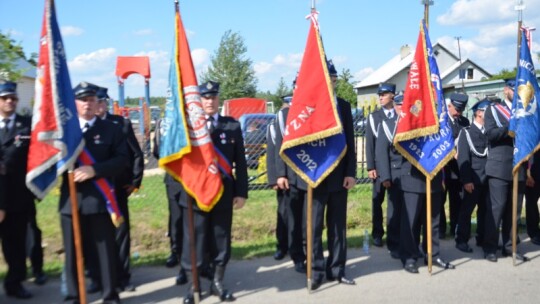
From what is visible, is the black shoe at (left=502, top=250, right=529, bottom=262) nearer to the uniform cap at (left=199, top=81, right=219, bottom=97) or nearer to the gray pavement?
the gray pavement

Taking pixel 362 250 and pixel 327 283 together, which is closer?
pixel 327 283

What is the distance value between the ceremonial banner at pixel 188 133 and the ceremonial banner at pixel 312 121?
0.84m

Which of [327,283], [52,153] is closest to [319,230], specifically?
[327,283]

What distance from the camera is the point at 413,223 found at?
218 inches

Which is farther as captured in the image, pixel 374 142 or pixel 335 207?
pixel 374 142

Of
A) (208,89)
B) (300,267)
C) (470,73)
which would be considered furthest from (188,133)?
(470,73)

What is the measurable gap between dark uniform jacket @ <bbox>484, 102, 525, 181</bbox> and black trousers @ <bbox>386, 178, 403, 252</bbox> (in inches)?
43.5

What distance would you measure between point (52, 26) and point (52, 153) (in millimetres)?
1036

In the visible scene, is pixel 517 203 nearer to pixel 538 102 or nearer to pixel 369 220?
pixel 538 102

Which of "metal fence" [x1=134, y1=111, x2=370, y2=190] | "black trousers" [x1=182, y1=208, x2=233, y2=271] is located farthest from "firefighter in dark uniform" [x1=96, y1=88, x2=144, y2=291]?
"metal fence" [x1=134, y1=111, x2=370, y2=190]

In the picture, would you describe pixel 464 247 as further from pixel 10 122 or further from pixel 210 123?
pixel 10 122

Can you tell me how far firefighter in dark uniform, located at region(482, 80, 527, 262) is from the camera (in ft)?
18.9

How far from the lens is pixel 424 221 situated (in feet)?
19.2

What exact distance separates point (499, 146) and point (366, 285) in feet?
7.87
